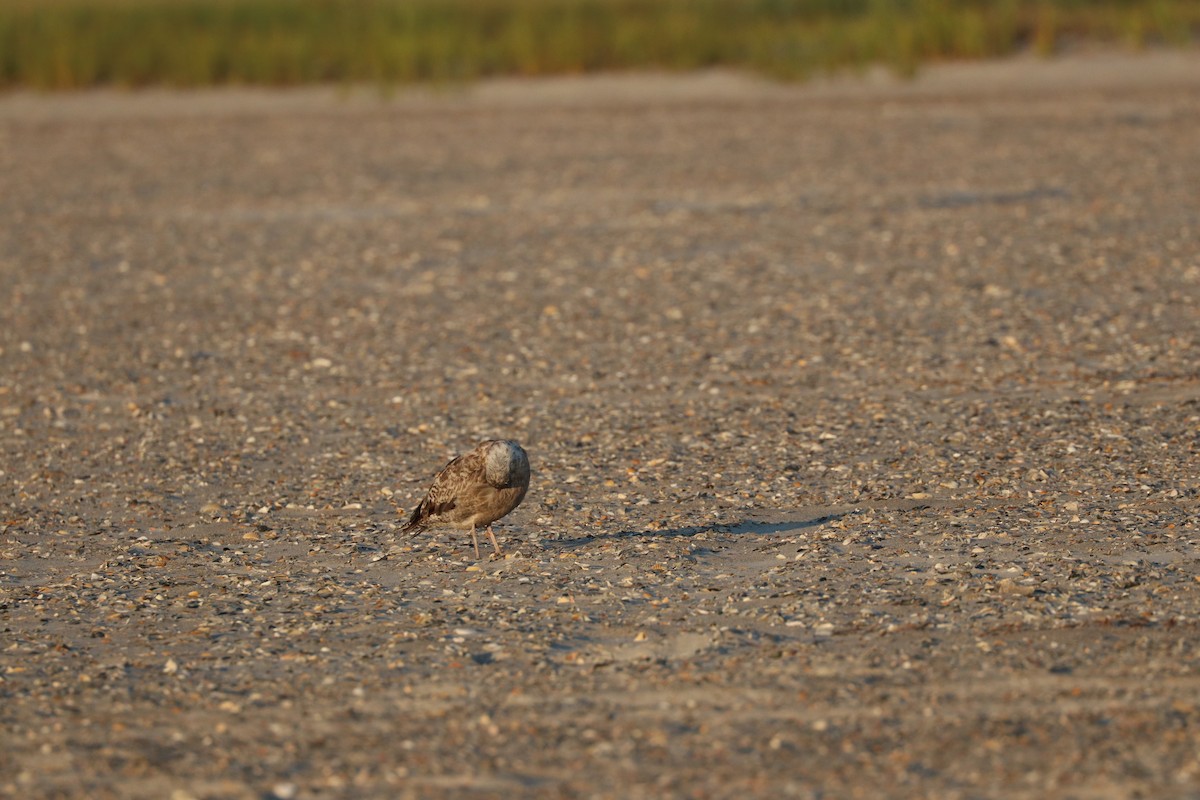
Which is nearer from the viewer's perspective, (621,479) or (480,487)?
(480,487)

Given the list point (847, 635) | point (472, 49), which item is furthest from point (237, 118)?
point (847, 635)

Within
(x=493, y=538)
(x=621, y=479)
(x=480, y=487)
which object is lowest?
(x=621, y=479)

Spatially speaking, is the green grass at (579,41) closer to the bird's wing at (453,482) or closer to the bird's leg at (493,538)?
the bird's leg at (493,538)

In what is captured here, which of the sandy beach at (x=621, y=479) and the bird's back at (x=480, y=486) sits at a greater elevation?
the bird's back at (x=480, y=486)

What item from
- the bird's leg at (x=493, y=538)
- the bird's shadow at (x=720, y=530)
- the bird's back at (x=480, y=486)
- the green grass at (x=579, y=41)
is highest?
the green grass at (x=579, y=41)

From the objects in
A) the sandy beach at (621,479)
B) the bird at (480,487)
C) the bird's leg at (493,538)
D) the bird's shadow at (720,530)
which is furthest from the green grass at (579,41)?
the bird at (480,487)

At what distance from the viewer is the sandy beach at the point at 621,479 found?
6785 millimetres

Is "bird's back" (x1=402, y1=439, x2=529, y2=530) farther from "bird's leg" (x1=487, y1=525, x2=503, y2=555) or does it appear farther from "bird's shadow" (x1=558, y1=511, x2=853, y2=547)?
"bird's shadow" (x1=558, y1=511, x2=853, y2=547)

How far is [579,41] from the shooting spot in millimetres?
31188

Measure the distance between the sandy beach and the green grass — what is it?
842 centimetres

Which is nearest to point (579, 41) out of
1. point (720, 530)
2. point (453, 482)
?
point (720, 530)

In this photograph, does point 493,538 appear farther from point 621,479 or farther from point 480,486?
point 621,479

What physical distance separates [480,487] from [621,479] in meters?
1.74

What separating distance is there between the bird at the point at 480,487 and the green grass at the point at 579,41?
2157cm
